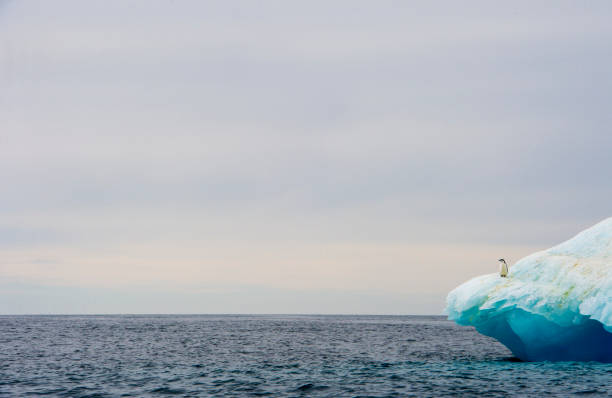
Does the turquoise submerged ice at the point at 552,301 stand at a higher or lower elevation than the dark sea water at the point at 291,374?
higher

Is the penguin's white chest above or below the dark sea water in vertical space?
above

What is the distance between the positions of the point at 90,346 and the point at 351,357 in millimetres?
23206

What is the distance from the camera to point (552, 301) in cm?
2872

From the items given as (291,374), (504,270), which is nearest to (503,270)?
(504,270)

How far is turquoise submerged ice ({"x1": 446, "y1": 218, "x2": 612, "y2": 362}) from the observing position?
2856cm

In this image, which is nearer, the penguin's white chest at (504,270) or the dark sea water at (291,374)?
the dark sea water at (291,374)

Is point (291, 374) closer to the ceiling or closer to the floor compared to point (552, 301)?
closer to the floor

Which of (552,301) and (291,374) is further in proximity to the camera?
(291,374)

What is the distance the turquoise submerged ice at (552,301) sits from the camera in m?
28.6

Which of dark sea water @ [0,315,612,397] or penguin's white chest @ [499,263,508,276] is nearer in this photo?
dark sea water @ [0,315,612,397]

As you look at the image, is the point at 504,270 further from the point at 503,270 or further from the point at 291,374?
the point at 291,374

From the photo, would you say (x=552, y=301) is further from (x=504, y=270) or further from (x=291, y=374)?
(x=291, y=374)

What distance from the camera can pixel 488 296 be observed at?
3061 centimetres

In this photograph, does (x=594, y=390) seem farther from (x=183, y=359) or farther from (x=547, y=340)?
(x=183, y=359)
